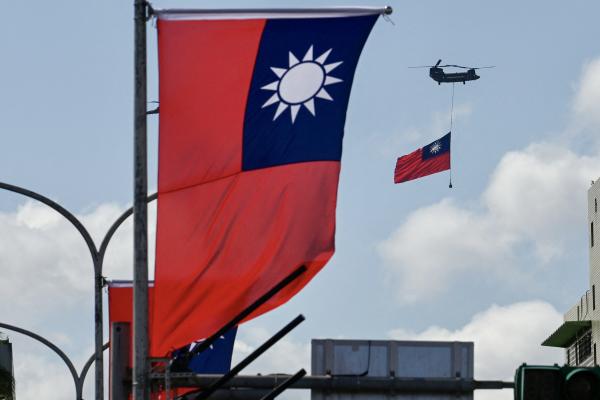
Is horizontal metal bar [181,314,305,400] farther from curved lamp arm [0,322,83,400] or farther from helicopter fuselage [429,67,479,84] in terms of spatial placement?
helicopter fuselage [429,67,479,84]

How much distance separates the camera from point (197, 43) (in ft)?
57.1

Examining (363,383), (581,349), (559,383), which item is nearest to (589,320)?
(581,349)

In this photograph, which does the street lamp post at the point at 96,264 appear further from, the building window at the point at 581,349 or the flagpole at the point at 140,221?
the building window at the point at 581,349

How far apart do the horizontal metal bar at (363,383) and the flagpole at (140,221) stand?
135cm

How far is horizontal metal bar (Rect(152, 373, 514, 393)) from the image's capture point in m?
18.1

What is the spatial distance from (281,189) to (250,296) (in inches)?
42.9

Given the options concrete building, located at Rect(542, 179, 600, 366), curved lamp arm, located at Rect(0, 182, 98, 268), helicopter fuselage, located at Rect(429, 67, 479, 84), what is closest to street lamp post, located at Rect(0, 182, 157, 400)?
curved lamp arm, located at Rect(0, 182, 98, 268)

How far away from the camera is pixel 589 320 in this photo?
105125mm

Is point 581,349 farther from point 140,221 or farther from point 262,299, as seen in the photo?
point 140,221

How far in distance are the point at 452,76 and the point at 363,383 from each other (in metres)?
142

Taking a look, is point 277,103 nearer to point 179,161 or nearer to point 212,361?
point 179,161

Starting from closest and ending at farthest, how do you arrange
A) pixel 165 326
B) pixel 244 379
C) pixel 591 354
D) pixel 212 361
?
1. pixel 165 326
2. pixel 244 379
3. pixel 212 361
4. pixel 591 354

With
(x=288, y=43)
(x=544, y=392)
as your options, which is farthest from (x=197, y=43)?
(x=544, y=392)

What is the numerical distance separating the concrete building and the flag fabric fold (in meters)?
29.2
